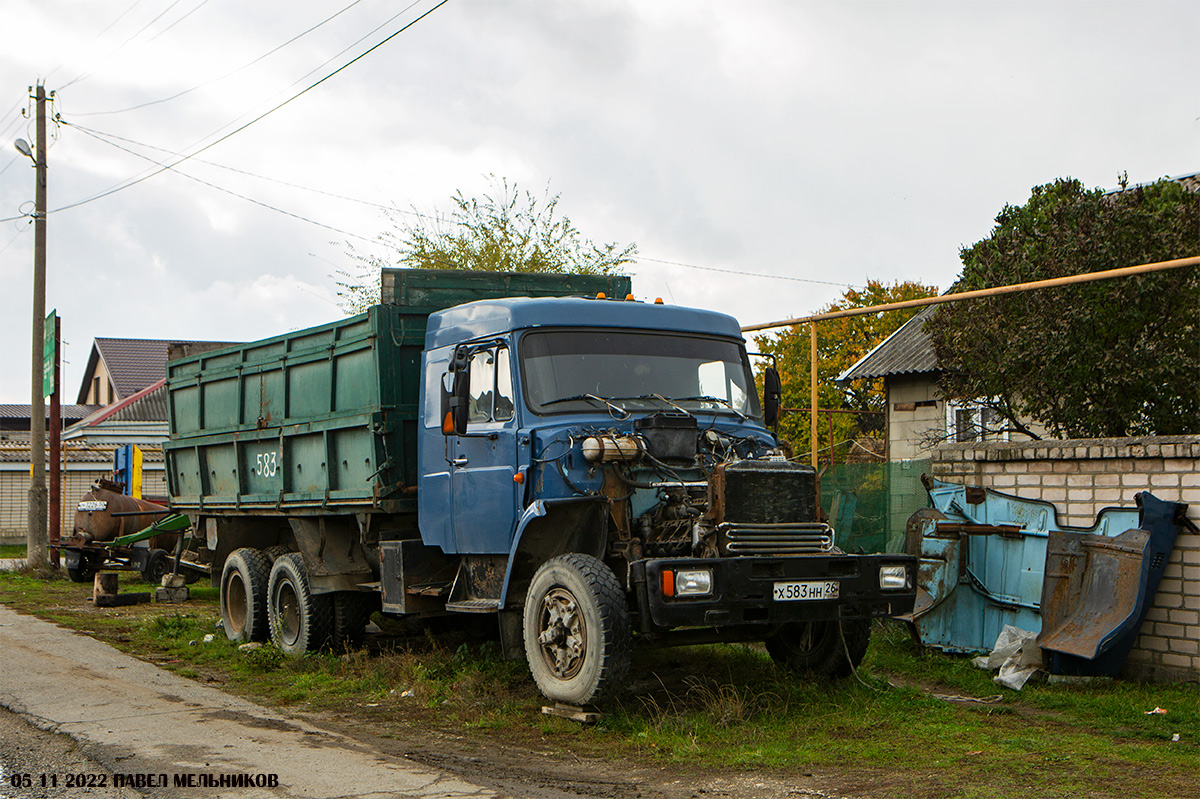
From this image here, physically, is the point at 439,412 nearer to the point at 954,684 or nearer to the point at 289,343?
the point at 289,343

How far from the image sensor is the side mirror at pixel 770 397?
8719 mm

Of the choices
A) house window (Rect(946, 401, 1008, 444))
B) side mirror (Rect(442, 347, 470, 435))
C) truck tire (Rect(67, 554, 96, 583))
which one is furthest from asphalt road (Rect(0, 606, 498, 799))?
house window (Rect(946, 401, 1008, 444))

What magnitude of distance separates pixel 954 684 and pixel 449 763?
4.24 meters

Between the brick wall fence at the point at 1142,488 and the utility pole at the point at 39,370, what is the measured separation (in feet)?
59.6

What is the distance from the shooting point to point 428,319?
30.2 ft

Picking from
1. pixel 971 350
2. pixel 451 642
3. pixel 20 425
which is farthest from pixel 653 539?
pixel 20 425

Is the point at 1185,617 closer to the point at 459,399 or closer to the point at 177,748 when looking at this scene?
the point at 459,399

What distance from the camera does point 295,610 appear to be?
34.9 ft

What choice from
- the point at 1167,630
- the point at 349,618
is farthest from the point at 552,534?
the point at 1167,630

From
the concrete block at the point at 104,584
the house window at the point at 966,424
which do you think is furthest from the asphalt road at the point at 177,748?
the house window at the point at 966,424

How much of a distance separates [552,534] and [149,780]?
291 cm

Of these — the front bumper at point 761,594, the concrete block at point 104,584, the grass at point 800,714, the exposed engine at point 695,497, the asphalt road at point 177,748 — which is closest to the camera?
the asphalt road at point 177,748

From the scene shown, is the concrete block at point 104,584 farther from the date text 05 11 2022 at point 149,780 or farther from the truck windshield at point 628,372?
the date text 05 11 2022 at point 149,780

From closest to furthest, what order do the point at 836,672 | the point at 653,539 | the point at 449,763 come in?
the point at 449,763, the point at 653,539, the point at 836,672
